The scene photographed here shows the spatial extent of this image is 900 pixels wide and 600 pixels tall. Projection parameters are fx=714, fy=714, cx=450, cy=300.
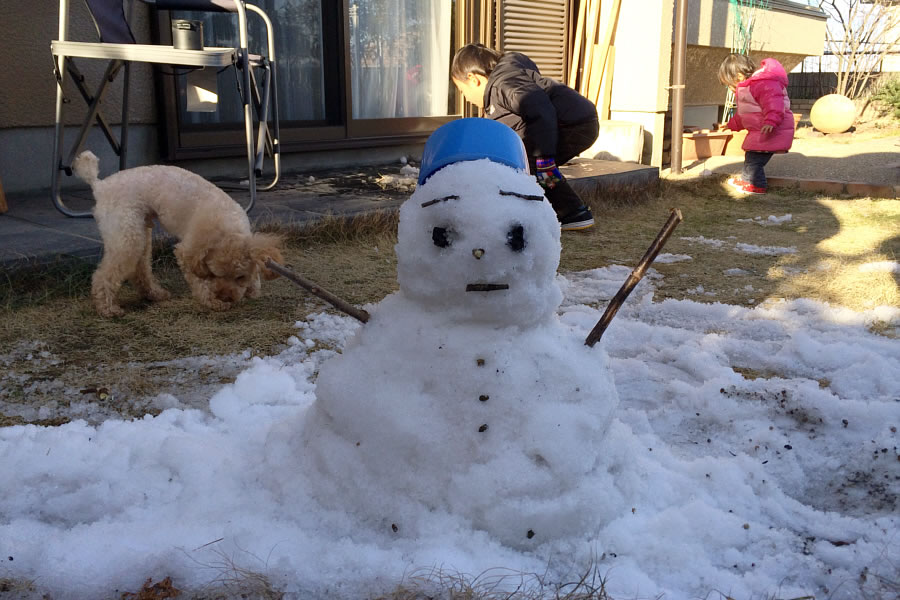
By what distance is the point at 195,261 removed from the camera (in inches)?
121

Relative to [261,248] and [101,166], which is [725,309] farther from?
[101,166]

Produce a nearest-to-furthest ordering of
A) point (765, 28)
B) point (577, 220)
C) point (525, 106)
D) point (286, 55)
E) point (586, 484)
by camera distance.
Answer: point (586, 484), point (525, 106), point (577, 220), point (286, 55), point (765, 28)

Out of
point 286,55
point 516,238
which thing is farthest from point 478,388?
point 286,55

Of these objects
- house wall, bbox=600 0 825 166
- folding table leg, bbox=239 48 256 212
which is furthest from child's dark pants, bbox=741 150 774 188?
folding table leg, bbox=239 48 256 212

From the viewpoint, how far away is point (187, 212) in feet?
10.4

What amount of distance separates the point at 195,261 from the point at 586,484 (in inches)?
85.4

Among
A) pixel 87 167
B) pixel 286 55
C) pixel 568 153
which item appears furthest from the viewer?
pixel 286 55

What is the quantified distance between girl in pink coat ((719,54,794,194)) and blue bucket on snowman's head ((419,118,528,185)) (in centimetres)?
582

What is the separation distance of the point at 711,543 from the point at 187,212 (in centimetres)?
257

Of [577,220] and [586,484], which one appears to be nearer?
[586,484]

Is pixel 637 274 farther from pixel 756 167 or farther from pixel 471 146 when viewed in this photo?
pixel 756 167

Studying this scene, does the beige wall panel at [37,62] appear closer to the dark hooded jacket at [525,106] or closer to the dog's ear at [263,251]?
the dark hooded jacket at [525,106]

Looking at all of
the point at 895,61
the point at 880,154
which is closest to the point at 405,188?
the point at 880,154

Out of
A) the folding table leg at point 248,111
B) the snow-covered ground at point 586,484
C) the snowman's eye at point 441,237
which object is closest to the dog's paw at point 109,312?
the folding table leg at point 248,111
